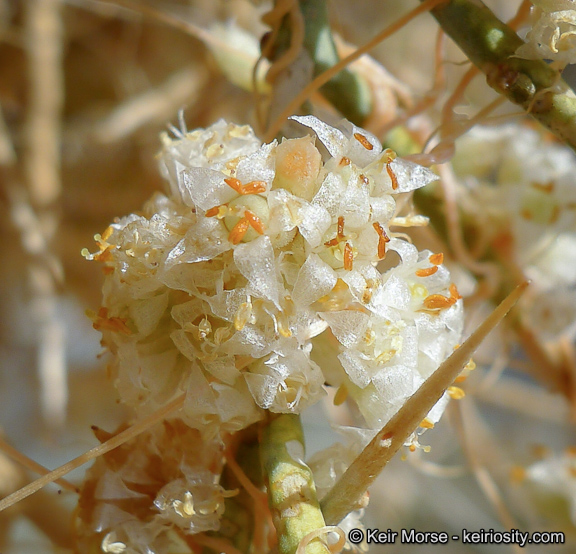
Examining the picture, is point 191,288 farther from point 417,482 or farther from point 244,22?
point 417,482

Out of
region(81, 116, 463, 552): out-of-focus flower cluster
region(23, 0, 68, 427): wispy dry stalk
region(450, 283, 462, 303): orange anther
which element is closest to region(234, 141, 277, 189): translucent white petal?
region(81, 116, 463, 552): out-of-focus flower cluster

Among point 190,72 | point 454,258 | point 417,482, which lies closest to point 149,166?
point 190,72

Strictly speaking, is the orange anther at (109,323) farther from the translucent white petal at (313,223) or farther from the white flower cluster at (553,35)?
the white flower cluster at (553,35)

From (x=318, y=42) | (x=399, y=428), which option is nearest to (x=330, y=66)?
(x=318, y=42)

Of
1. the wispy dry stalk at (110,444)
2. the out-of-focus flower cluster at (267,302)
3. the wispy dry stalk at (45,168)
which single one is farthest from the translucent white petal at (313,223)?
the wispy dry stalk at (45,168)

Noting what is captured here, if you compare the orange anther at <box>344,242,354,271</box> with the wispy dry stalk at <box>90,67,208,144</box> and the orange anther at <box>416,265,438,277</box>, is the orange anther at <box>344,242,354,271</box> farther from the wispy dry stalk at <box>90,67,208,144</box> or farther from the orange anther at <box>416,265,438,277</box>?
the wispy dry stalk at <box>90,67,208,144</box>

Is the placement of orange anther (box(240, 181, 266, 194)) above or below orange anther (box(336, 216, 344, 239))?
above

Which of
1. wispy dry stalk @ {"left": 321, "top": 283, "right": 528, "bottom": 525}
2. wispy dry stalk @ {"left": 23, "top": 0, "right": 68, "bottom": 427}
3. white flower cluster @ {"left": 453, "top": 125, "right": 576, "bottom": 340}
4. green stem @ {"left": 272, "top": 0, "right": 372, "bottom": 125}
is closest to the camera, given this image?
wispy dry stalk @ {"left": 321, "top": 283, "right": 528, "bottom": 525}

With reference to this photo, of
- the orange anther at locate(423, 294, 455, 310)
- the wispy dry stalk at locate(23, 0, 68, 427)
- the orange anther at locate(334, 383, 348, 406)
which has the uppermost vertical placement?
the wispy dry stalk at locate(23, 0, 68, 427)
